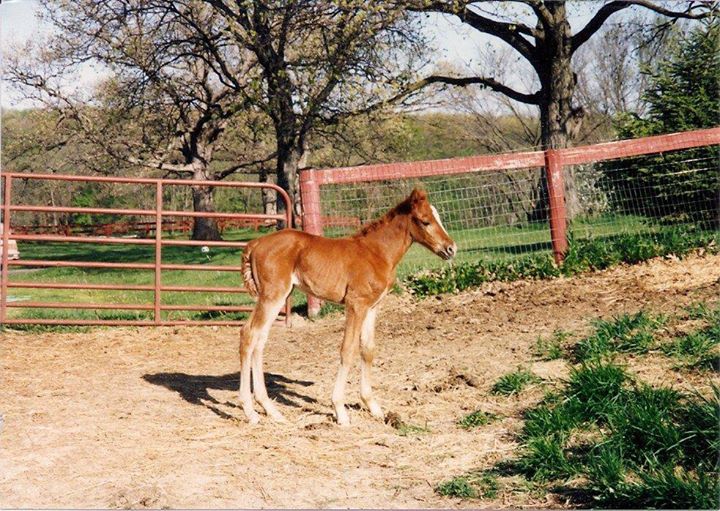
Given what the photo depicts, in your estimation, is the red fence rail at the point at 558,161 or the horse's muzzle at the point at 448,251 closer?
the horse's muzzle at the point at 448,251

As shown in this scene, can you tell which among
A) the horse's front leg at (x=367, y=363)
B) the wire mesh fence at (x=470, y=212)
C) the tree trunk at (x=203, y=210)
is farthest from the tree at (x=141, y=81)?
the horse's front leg at (x=367, y=363)

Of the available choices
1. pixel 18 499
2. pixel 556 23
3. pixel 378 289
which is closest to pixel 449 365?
pixel 378 289

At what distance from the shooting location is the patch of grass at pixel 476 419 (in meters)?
5.68

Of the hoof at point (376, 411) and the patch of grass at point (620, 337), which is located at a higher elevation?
the patch of grass at point (620, 337)

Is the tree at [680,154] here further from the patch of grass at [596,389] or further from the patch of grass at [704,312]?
the patch of grass at [596,389]

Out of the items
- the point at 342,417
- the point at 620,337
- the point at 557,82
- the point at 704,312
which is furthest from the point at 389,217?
the point at 557,82

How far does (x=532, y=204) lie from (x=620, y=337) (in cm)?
508

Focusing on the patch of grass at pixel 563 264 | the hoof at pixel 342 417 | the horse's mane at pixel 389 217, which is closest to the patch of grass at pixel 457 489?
the hoof at pixel 342 417

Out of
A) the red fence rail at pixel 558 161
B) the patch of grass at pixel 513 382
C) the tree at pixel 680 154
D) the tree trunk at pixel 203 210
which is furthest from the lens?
the tree trunk at pixel 203 210

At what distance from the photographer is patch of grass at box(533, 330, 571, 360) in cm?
710

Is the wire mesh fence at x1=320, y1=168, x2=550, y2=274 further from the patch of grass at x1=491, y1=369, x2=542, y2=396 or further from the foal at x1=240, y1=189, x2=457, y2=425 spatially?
the patch of grass at x1=491, y1=369, x2=542, y2=396

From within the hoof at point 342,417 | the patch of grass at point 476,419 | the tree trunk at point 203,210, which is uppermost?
the tree trunk at point 203,210

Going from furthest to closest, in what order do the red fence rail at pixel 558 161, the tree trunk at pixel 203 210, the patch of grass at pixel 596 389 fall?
the tree trunk at pixel 203 210 < the red fence rail at pixel 558 161 < the patch of grass at pixel 596 389

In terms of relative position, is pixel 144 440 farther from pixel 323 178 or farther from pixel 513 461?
pixel 323 178
